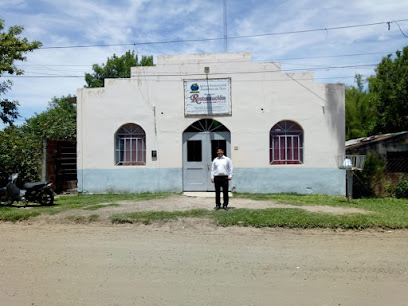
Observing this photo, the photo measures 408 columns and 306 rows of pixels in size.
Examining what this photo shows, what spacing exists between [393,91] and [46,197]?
1456 cm

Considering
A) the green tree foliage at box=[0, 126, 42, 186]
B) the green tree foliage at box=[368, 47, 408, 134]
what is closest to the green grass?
the green tree foliage at box=[0, 126, 42, 186]

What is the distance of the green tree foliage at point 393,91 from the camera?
50.1ft

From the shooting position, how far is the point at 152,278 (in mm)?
4820

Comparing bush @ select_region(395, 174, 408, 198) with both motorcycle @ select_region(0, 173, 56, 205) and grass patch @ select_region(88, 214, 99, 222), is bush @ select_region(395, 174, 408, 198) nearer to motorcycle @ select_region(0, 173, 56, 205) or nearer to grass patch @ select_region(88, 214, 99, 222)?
grass patch @ select_region(88, 214, 99, 222)

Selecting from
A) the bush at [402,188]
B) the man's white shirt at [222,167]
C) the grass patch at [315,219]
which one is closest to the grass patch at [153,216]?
the grass patch at [315,219]

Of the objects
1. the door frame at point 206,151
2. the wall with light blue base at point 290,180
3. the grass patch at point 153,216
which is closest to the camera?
the grass patch at point 153,216

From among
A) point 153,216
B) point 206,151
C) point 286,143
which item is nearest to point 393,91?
point 286,143

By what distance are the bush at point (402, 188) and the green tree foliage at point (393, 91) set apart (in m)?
4.34

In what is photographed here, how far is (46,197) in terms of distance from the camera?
36.4 ft

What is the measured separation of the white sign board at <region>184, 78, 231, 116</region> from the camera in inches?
521

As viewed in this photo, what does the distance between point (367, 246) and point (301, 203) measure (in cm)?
434

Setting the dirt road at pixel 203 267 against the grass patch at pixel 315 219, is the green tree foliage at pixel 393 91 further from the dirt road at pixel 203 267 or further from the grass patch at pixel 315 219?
the dirt road at pixel 203 267

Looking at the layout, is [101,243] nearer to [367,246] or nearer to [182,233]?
[182,233]

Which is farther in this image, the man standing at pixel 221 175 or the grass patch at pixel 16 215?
the man standing at pixel 221 175
